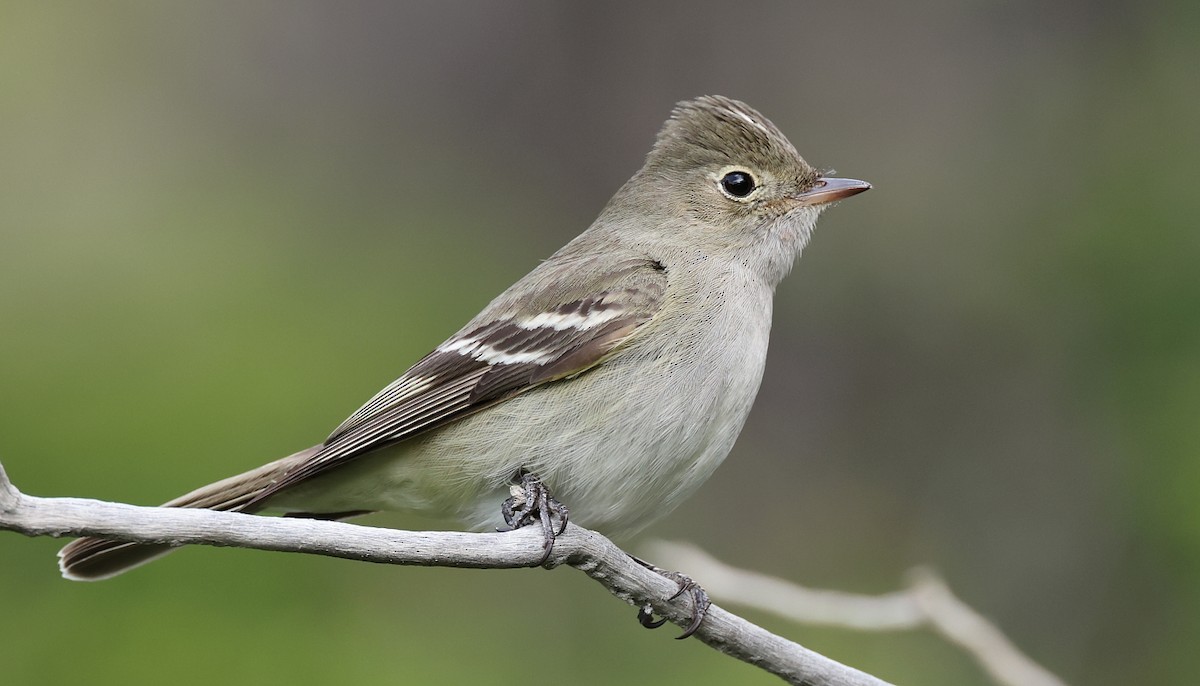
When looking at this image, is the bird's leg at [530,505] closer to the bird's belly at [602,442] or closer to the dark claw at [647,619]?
the bird's belly at [602,442]

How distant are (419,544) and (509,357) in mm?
1529

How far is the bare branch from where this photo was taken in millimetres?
4051

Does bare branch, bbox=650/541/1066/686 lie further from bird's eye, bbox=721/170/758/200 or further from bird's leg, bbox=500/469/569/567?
bird's eye, bbox=721/170/758/200

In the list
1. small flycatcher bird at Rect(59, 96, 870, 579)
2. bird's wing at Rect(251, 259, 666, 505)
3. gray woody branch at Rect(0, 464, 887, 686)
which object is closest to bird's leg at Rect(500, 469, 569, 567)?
small flycatcher bird at Rect(59, 96, 870, 579)

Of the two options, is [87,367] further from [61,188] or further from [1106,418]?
[1106,418]

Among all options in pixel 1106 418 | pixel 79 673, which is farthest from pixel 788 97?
pixel 79 673

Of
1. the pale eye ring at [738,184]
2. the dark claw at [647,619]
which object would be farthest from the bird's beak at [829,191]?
the dark claw at [647,619]

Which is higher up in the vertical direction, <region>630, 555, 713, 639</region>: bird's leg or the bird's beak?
the bird's beak

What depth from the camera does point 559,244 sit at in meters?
8.23

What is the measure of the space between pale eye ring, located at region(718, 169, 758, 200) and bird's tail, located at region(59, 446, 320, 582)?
1913mm

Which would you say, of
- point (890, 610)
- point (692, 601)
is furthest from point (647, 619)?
point (890, 610)

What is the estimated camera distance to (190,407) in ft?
18.6

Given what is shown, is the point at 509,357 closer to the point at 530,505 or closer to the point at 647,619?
the point at 530,505

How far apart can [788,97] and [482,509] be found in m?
4.82
